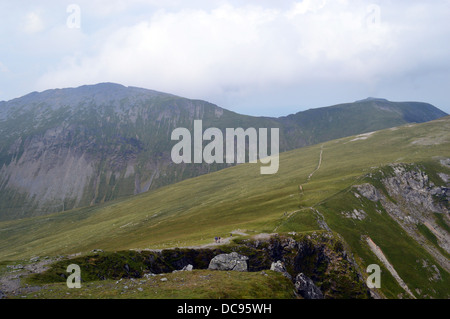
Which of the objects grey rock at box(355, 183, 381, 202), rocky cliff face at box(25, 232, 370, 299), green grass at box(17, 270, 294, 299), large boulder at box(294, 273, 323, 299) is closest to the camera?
green grass at box(17, 270, 294, 299)

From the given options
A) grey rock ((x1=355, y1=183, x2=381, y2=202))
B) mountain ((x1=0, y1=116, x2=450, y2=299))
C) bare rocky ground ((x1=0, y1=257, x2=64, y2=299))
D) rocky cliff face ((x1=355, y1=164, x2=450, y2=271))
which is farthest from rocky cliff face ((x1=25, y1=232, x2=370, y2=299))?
rocky cliff face ((x1=355, y1=164, x2=450, y2=271))

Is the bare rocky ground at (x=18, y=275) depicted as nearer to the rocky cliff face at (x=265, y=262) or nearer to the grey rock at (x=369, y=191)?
the rocky cliff face at (x=265, y=262)

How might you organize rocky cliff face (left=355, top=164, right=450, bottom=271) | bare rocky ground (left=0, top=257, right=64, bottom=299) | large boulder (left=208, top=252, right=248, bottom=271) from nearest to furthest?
bare rocky ground (left=0, top=257, right=64, bottom=299) < large boulder (left=208, top=252, right=248, bottom=271) < rocky cliff face (left=355, top=164, right=450, bottom=271)

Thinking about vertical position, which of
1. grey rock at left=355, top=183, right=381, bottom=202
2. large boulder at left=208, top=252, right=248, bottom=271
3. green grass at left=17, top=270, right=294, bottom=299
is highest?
grey rock at left=355, top=183, right=381, bottom=202

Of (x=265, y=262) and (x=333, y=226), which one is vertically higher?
(x=333, y=226)

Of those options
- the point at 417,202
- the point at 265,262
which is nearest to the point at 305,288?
the point at 265,262

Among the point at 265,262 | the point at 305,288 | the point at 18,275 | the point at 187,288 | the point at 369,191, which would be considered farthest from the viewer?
the point at 369,191

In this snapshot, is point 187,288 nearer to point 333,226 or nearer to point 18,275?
point 18,275

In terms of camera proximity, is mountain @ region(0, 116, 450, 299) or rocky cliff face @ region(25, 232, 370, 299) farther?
mountain @ region(0, 116, 450, 299)

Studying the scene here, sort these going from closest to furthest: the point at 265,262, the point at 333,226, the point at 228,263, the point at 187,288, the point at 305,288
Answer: the point at 187,288 → the point at 305,288 → the point at 228,263 → the point at 265,262 → the point at 333,226

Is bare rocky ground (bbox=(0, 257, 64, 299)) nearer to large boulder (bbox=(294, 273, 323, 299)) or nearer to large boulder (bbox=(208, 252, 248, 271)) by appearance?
large boulder (bbox=(208, 252, 248, 271))

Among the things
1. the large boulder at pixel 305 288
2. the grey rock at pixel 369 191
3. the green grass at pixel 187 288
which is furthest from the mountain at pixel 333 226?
the large boulder at pixel 305 288

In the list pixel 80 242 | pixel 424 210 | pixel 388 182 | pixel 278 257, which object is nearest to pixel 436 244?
pixel 424 210
